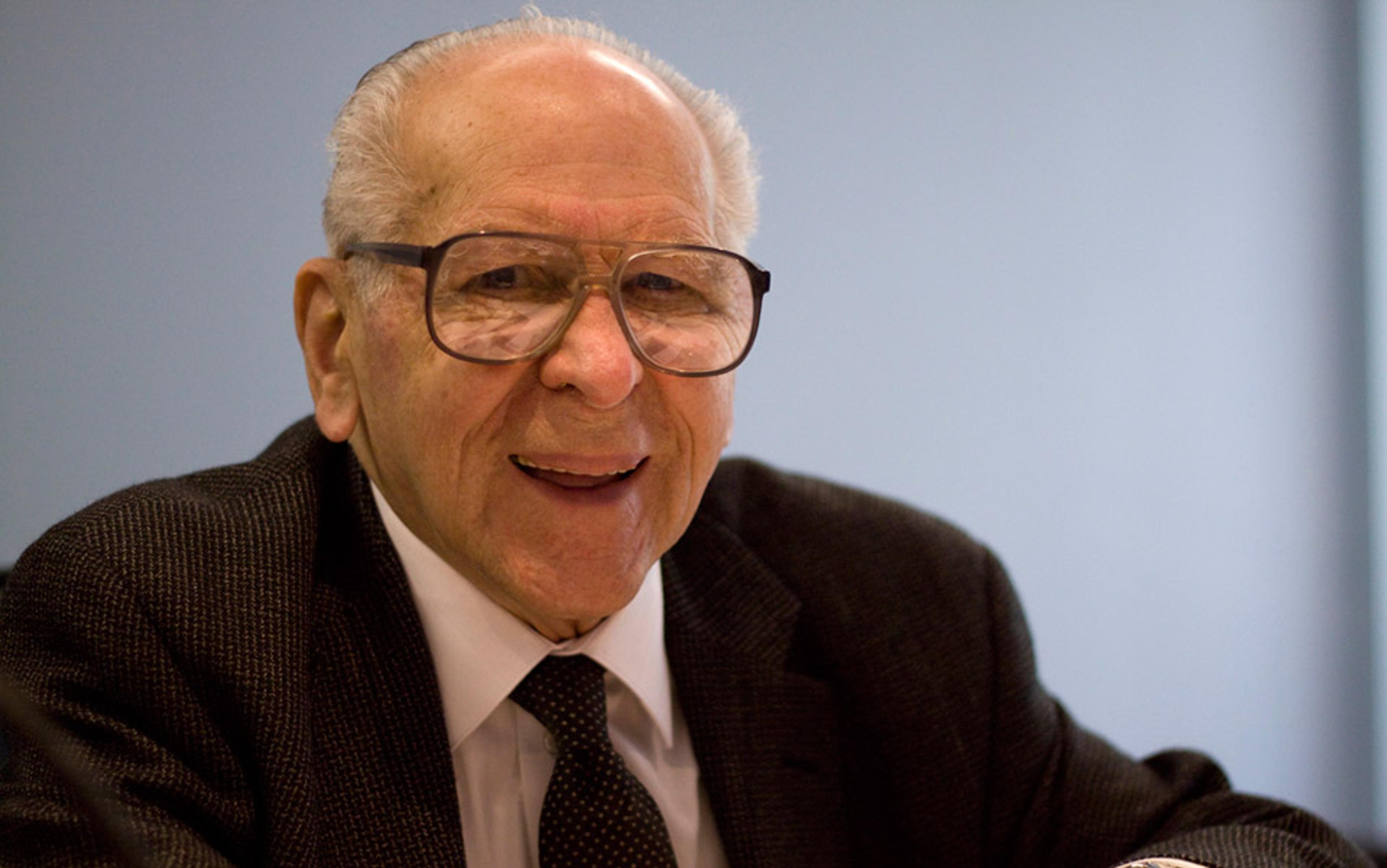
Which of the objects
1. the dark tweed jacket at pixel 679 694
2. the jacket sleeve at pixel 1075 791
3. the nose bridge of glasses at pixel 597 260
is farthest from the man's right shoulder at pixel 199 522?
the jacket sleeve at pixel 1075 791

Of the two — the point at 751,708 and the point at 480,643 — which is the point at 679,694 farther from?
the point at 480,643

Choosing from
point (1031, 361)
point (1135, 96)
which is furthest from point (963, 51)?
point (1031, 361)

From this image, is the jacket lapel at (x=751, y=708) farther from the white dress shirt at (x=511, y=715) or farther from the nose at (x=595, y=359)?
the nose at (x=595, y=359)

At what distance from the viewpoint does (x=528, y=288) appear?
1229 millimetres

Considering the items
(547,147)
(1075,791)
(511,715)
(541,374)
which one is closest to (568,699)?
(511,715)

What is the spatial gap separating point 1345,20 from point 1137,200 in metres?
0.81

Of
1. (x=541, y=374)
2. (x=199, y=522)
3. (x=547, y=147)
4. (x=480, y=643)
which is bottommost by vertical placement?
(x=480, y=643)

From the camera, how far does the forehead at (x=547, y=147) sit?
1228 mm

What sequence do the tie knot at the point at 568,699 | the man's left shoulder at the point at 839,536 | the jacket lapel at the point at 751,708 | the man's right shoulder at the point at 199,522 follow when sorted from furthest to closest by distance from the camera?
the man's left shoulder at the point at 839,536 → the jacket lapel at the point at 751,708 → the tie knot at the point at 568,699 → the man's right shoulder at the point at 199,522

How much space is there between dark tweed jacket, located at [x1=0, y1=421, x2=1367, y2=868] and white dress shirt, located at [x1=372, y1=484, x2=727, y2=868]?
36 millimetres

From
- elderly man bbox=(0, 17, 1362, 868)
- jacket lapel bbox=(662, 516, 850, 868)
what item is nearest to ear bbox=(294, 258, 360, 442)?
elderly man bbox=(0, 17, 1362, 868)

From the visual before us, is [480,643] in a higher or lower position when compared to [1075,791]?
higher

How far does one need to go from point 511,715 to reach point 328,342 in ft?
1.49

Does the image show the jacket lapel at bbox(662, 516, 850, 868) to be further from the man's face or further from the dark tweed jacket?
the man's face
